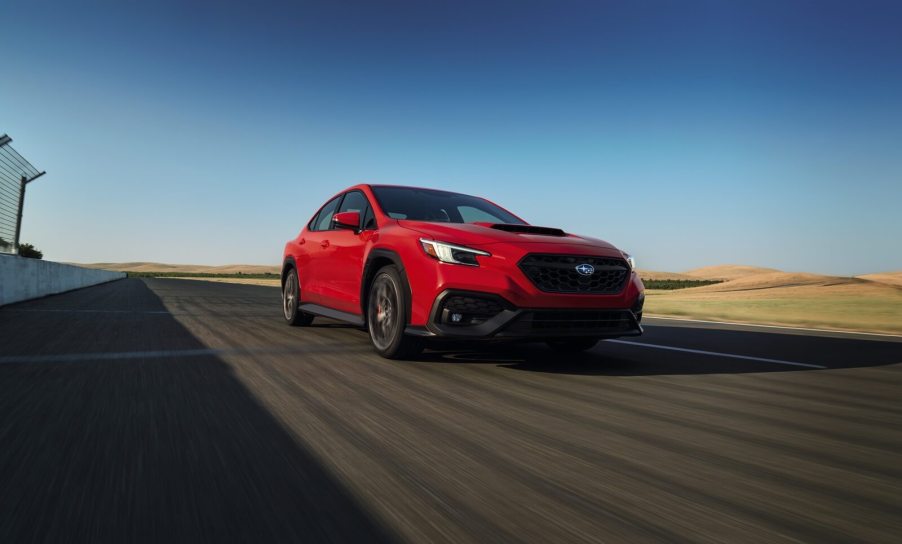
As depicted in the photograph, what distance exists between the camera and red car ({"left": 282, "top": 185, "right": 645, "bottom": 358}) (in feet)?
15.5

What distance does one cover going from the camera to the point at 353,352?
591 centimetres

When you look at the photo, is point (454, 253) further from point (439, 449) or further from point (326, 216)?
point (326, 216)

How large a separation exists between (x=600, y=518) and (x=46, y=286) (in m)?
19.3

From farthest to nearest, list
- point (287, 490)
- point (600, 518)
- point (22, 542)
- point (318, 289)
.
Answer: point (318, 289), point (287, 490), point (600, 518), point (22, 542)

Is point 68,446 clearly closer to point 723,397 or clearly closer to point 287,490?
point 287,490

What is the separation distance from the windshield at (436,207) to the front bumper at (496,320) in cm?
161

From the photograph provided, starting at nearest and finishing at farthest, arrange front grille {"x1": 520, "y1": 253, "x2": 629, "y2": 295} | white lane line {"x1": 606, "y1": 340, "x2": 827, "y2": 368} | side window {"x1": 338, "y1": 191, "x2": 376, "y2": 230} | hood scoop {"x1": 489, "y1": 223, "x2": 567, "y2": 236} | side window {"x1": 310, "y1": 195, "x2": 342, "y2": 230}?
1. front grille {"x1": 520, "y1": 253, "x2": 629, "y2": 295}
2. hood scoop {"x1": 489, "y1": 223, "x2": 567, "y2": 236}
3. white lane line {"x1": 606, "y1": 340, "x2": 827, "y2": 368}
4. side window {"x1": 338, "y1": 191, "x2": 376, "y2": 230}
5. side window {"x1": 310, "y1": 195, "x2": 342, "y2": 230}

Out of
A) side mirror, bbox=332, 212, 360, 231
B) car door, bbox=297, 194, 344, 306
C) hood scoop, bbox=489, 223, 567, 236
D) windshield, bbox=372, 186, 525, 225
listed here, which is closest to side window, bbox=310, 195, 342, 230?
car door, bbox=297, 194, 344, 306

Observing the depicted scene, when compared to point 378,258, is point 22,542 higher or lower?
lower

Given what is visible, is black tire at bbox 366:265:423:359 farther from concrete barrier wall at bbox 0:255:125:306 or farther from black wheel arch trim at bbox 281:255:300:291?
concrete barrier wall at bbox 0:255:125:306

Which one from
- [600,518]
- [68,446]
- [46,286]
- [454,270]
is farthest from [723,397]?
[46,286]

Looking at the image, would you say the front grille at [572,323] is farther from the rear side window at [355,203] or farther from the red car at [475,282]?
the rear side window at [355,203]

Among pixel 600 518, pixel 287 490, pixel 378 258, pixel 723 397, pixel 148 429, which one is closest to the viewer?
pixel 600 518

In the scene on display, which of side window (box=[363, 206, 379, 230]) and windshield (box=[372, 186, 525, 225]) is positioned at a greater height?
windshield (box=[372, 186, 525, 225])
